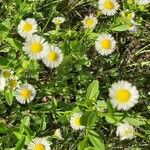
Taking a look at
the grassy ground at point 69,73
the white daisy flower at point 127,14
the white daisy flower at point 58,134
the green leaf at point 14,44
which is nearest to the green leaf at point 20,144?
the grassy ground at point 69,73

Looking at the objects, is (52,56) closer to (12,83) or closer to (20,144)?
(12,83)

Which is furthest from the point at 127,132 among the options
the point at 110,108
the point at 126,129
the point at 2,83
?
the point at 2,83

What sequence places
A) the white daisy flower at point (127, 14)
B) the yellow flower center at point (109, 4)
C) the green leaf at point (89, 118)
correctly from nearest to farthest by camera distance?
the green leaf at point (89, 118), the white daisy flower at point (127, 14), the yellow flower center at point (109, 4)

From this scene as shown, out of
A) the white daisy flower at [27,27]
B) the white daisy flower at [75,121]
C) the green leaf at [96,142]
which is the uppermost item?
the white daisy flower at [27,27]

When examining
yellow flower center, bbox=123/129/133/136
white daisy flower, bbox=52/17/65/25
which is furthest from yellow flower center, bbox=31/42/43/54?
yellow flower center, bbox=123/129/133/136

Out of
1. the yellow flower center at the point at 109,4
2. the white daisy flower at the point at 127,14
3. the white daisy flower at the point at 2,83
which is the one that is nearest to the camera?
the white daisy flower at the point at 2,83

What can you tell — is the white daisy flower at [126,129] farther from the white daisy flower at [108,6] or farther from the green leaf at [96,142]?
the white daisy flower at [108,6]
